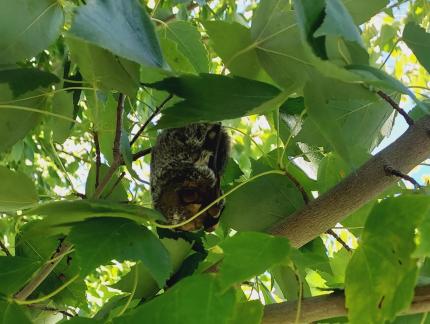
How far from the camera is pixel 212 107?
0.45 metres

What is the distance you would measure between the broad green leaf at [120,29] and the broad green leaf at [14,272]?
25 cm

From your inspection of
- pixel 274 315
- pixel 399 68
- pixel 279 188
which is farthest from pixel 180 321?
pixel 399 68

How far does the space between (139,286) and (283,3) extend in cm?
30

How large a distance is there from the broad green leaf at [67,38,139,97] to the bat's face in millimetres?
94

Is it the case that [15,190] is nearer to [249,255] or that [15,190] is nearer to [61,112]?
[61,112]

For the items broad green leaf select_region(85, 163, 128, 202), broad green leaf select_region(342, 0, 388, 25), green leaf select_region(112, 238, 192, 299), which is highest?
broad green leaf select_region(342, 0, 388, 25)

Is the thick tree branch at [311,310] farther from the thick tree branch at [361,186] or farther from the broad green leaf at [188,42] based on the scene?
the broad green leaf at [188,42]

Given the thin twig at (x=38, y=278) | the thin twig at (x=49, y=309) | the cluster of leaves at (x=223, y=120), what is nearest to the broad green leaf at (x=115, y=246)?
the cluster of leaves at (x=223, y=120)

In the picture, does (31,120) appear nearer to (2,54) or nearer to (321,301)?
(2,54)

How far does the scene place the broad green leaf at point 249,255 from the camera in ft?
1.36

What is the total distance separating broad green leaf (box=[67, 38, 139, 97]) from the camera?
18.9 inches

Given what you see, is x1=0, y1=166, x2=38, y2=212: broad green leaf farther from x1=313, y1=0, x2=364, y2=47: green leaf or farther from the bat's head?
x1=313, y1=0, x2=364, y2=47: green leaf

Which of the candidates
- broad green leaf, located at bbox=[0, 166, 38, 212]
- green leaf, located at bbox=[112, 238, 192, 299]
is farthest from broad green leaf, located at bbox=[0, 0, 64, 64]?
green leaf, located at bbox=[112, 238, 192, 299]

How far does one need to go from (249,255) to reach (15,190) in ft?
0.79
